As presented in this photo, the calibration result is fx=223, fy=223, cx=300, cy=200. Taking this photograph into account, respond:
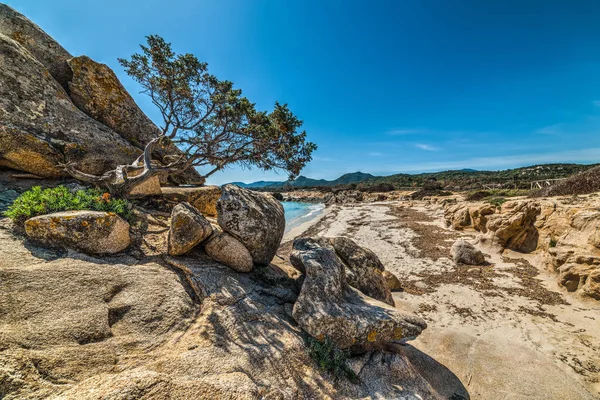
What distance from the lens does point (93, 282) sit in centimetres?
444

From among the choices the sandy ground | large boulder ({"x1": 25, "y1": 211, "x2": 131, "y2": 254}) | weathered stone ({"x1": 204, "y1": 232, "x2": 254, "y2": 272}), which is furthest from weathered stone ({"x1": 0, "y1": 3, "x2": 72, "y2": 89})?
the sandy ground

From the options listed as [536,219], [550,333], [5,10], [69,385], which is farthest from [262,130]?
[536,219]

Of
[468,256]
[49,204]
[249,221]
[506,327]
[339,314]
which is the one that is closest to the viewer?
[339,314]

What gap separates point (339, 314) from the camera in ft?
16.7

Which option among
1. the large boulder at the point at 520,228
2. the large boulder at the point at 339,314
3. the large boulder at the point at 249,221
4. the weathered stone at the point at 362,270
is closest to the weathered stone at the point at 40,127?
the large boulder at the point at 249,221

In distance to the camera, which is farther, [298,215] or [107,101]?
[298,215]

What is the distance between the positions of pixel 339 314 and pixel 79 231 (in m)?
6.26

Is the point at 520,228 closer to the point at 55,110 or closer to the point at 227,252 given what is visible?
the point at 227,252

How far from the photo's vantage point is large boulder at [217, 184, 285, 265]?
6898mm

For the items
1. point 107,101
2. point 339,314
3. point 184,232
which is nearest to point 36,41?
point 107,101

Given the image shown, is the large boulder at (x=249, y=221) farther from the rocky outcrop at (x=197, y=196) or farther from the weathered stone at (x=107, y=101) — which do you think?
the weathered stone at (x=107, y=101)

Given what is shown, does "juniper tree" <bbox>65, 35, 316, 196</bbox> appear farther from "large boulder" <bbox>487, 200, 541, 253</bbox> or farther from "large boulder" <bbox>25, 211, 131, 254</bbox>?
"large boulder" <bbox>487, 200, 541, 253</bbox>

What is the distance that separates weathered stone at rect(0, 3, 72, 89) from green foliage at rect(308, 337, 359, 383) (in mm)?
15880

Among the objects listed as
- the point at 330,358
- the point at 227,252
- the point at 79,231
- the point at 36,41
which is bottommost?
the point at 330,358
